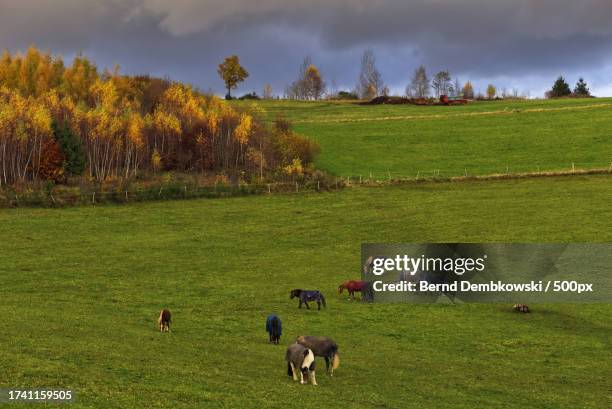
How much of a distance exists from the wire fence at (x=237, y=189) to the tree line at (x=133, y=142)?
21.1ft

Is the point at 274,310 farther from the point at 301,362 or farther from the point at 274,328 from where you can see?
the point at 301,362

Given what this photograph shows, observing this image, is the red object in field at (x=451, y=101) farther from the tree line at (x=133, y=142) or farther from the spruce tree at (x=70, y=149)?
the spruce tree at (x=70, y=149)

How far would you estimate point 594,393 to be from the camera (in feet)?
86.8

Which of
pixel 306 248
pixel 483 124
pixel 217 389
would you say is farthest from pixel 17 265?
pixel 483 124

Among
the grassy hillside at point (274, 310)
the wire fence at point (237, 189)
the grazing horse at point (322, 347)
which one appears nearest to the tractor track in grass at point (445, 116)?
the wire fence at point (237, 189)

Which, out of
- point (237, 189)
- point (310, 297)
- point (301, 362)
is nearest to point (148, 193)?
point (237, 189)

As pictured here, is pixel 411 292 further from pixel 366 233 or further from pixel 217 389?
pixel 217 389

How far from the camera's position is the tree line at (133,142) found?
9212 centimetres

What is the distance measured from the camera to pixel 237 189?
86938 millimetres

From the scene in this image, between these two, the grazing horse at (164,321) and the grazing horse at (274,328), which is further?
the grazing horse at (164,321)

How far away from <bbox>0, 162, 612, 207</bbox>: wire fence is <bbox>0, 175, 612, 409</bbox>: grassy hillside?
2524mm

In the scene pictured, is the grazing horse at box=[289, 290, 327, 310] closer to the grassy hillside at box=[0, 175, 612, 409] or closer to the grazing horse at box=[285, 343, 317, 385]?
the grassy hillside at box=[0, 175, 612, 409]

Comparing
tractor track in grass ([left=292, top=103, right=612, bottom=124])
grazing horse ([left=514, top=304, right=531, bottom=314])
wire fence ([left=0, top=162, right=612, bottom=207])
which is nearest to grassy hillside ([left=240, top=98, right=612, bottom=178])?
tractor track in grass ([left=292, top=103, right=612, bottom=124])

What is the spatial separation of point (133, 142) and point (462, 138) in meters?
56.5
